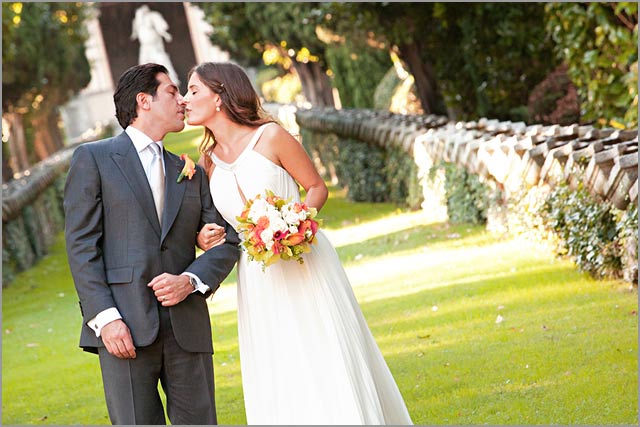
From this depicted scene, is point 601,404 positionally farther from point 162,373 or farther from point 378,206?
point 378,206

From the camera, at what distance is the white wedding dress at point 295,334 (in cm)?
489

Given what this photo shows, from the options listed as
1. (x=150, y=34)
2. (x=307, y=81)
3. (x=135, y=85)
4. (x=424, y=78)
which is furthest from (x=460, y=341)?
(x=150, y=34)

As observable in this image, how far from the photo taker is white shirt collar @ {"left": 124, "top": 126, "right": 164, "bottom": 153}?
15.8 ft

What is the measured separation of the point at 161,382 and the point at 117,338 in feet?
1.00

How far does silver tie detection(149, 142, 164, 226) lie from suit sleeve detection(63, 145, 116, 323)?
0.25 meters

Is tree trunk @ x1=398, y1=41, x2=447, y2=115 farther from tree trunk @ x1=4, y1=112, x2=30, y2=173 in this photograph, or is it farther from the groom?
tree trunk @ x1=4, y1=112, x2=30, y2=173

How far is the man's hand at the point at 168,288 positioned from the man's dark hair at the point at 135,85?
74 centimetres

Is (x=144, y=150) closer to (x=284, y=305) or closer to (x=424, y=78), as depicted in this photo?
(x=284, y=305)

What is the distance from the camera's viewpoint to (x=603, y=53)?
12.3m

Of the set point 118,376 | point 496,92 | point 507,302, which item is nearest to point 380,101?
point 496,92

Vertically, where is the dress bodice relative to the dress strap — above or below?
below

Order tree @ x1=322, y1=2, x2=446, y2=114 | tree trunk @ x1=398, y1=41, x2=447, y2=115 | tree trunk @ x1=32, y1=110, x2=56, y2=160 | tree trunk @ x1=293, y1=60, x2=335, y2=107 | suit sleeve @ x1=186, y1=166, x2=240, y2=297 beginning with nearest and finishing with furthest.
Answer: suit sleeve @ x1=186, y1=166, x2=240, y2=297 < tree @ x1=322, y1=2, x2=446, y2=114 < tree trunk @ x1=398, y1=41, x2=447, y2=115 < tree trunk @ x1=293, y1=60, x2=335, y2=107 < tree trunk @ x1=32, y1=110, x2=56, y2=160

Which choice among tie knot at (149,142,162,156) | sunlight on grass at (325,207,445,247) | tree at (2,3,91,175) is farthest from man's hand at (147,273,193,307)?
tree at (2,3,91,175)

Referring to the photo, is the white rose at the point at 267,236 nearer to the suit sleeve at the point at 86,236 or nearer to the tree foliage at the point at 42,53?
the suit sleeve at the point at 86,236
